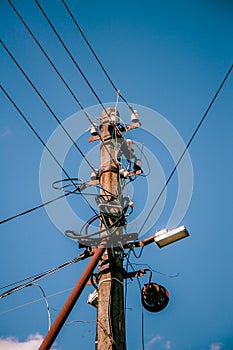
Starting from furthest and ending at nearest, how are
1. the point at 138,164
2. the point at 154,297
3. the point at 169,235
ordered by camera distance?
1. the point at 138,164
2. the point at 154,297
3. the point at 169,235

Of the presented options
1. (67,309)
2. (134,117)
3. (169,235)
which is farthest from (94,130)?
(67,309)

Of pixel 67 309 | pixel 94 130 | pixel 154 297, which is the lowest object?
pixel 67 309

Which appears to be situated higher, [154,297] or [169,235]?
[169,235]

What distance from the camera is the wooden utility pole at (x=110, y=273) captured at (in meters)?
4.65

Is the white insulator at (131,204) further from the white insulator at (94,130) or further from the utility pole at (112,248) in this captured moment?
the white insulator at (94,130)

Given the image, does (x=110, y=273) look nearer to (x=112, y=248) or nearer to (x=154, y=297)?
(x=112, y=248)

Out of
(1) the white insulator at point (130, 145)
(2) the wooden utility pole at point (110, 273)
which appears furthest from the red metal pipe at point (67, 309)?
(1) the white insulator at point (130, 145)

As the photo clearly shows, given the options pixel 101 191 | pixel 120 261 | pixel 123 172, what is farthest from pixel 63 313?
pixel 123 172

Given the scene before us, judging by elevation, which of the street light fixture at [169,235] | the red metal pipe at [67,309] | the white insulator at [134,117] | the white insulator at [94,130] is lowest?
the red metal pipe at [67,309]

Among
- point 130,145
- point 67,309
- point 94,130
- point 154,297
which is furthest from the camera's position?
point 94,130

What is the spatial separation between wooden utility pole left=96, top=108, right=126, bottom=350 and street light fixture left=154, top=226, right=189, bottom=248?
0.74 metres

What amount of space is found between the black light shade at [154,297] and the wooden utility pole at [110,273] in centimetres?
46

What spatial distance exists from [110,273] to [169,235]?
103 centimetres

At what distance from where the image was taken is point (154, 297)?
5438 mm
